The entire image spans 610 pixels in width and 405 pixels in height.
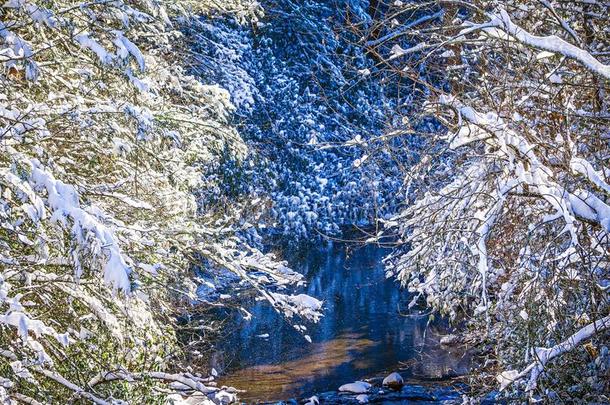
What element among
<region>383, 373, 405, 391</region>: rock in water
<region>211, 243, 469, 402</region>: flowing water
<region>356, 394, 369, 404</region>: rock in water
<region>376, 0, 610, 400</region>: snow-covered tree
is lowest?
<region>356, 394, 369, 404</region>: rock in water

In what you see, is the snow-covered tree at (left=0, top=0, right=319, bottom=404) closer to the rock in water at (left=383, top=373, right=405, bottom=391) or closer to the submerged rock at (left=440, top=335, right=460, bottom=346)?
the rock in water at (left=383, top=373, right=405, bottom=391)

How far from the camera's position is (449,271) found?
26.6 ft

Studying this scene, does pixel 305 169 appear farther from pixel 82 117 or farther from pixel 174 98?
pixel 82 117

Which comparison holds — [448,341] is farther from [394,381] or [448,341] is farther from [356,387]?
[356,387]

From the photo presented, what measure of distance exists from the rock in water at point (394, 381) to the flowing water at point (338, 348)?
1.03ft

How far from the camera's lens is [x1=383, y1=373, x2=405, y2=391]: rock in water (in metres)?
11.1

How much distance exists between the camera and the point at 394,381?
36.6 feet

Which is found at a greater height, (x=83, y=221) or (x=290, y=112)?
(x=290, y=112)

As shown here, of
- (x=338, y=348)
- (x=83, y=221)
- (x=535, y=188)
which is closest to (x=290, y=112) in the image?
(x=338, y=348)

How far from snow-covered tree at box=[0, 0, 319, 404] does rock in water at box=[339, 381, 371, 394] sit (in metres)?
4.81

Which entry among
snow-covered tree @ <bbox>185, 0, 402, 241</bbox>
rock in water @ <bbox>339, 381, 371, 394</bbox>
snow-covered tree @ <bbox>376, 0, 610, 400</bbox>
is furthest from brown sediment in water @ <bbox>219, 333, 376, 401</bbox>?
snow-covered tree @ <bbox>376, 0, 610, 400</bbox>

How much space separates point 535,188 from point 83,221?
3.08 meters

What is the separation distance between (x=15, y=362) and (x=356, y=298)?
1229 cm

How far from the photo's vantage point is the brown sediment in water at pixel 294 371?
1123 cm
